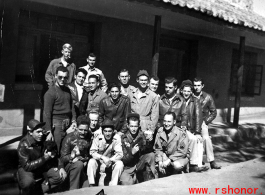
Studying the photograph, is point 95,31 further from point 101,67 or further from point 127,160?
point 127,160

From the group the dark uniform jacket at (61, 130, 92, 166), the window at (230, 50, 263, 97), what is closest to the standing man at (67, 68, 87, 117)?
the dark uniform jacket at (61, 130, 92, 166)

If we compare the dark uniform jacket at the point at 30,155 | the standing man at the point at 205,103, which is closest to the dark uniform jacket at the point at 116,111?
the dark uniform jacket at the point at 30,155

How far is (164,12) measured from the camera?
6.45m

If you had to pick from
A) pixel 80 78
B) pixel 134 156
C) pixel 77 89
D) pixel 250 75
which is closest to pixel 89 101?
pixel 77 89

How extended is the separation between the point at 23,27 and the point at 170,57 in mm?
4758

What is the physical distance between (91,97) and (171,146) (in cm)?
145

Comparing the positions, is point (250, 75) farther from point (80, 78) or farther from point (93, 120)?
point (93, 120)

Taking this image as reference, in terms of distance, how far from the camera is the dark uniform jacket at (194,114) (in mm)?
5480

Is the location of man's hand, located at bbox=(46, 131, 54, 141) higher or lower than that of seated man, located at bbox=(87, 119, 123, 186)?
higher

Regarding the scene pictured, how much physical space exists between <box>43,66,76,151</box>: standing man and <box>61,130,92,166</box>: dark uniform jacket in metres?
0.29

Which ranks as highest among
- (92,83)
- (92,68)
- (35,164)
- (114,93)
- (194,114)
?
(92,68)

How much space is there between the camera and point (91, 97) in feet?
16.7

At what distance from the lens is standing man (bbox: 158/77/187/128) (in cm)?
532

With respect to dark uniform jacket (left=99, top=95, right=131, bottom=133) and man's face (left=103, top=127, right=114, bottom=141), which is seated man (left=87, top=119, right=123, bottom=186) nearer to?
man's face (left=103, top=127, right=114, bottom=141)
